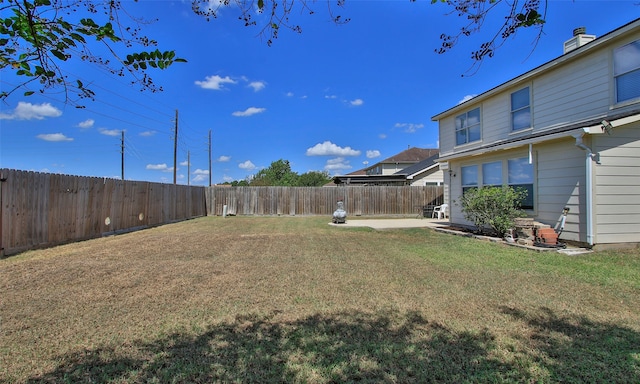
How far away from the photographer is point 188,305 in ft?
12.3

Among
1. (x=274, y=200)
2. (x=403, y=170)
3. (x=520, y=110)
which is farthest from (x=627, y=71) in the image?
(x=403, y=170)

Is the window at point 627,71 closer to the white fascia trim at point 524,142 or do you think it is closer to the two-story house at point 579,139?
the two-story house at point 579,139

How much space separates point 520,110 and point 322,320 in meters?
9.40

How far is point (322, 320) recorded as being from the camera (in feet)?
10.8

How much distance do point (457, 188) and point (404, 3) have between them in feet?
33.8

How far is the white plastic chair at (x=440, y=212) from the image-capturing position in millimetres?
16703

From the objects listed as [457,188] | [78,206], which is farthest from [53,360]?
[457,188]

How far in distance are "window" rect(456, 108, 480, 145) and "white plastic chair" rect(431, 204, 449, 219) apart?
16.3 ft

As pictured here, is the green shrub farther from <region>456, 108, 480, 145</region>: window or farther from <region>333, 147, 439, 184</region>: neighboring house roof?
<region>333, 147, 439, 184</region>: neighboring house roof

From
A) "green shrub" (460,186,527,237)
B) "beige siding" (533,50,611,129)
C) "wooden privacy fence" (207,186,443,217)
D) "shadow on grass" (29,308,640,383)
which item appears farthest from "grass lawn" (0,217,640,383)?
"wooden privacy fence" (207,186,443,217)

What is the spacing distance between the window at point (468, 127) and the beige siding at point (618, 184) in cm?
486

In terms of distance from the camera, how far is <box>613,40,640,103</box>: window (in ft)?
21.8

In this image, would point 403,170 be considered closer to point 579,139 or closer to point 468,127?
point 468,127

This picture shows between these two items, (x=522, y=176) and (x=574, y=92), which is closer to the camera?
(x=574, y=92)
